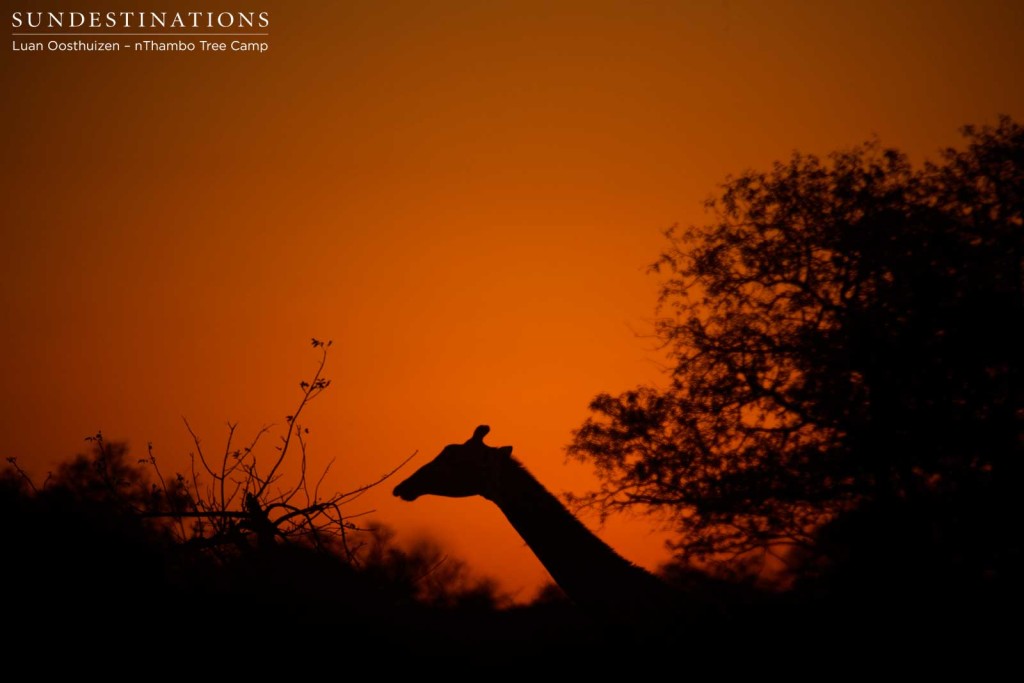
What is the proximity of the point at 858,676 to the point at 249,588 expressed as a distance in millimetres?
6091

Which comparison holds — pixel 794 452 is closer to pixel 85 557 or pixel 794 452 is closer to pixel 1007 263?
pixel 1007 263

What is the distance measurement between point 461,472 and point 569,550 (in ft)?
6.76

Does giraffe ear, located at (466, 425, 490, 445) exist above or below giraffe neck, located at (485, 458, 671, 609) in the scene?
above

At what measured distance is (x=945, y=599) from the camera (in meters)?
13.9

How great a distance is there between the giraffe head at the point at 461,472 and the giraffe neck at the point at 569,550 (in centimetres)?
16

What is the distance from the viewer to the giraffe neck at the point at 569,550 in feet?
35.7

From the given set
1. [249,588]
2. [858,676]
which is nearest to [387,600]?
[249,588]

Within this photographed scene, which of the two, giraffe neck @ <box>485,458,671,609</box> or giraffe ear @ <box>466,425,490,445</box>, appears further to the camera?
giraffe ear @ <box>466,425,490,445</box>

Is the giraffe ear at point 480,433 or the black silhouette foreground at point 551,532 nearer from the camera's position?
the black silhouette foreground at point 551,532

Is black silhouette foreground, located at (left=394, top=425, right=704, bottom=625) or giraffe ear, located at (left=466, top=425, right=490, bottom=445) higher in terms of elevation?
giraffe ear, located at (left=466, top=425, right=490, bottom=445)

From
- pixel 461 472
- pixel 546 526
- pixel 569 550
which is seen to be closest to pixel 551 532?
pixel 546 526

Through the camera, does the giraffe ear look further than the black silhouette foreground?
Yes

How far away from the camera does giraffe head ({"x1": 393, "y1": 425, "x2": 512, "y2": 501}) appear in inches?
499

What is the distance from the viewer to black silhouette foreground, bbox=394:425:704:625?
35.4ft
